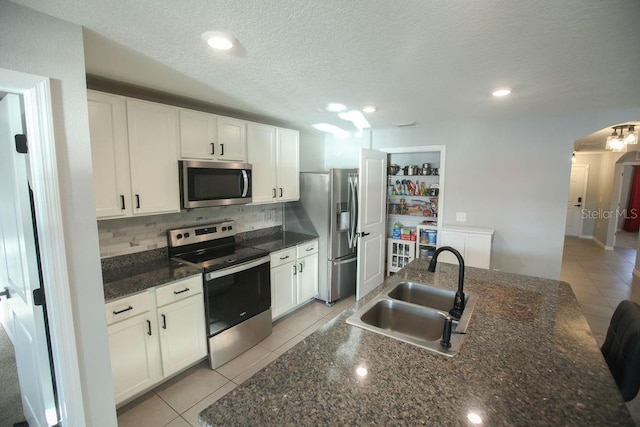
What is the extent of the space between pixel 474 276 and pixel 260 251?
1835 millimetres

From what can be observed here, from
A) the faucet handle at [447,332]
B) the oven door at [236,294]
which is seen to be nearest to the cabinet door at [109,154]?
the oven door at [236,294]

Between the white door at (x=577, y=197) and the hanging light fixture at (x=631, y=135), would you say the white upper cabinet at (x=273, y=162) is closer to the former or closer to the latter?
the hanging light fixture at (x=631, y=135)

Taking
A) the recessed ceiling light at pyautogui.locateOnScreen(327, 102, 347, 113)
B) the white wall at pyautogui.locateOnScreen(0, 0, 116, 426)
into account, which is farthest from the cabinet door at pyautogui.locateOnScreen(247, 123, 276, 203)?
the white wall at pyautogui.locateOnScreen(0, 0, 116, 426)

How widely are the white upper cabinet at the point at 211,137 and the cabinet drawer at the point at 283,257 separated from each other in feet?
3.37

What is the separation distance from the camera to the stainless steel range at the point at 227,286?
2393mm

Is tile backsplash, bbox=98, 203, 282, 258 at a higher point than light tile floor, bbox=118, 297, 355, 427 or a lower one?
higher

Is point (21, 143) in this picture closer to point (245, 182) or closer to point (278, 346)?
point (245, 182)

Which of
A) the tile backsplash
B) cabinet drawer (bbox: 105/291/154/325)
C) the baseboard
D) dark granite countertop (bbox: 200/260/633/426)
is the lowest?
A: the baseboard

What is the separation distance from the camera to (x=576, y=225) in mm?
7621

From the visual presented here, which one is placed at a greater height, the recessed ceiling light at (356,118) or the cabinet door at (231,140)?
the recessed ceiling light at (356,118)

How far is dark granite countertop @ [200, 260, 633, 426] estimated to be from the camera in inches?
34.0

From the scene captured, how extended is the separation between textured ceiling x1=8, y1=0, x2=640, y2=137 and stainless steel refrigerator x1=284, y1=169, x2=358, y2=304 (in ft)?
3.79

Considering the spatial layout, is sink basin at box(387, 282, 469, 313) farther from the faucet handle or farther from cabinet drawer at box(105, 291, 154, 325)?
cabinet drawer at box(105, 291, 154, 325)

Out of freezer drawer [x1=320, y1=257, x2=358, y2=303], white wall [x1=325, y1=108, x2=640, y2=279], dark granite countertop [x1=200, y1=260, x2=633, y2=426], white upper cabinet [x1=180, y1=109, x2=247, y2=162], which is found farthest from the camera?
freezer drawer [x1=320, y1=257, x2=358, y2=303]
